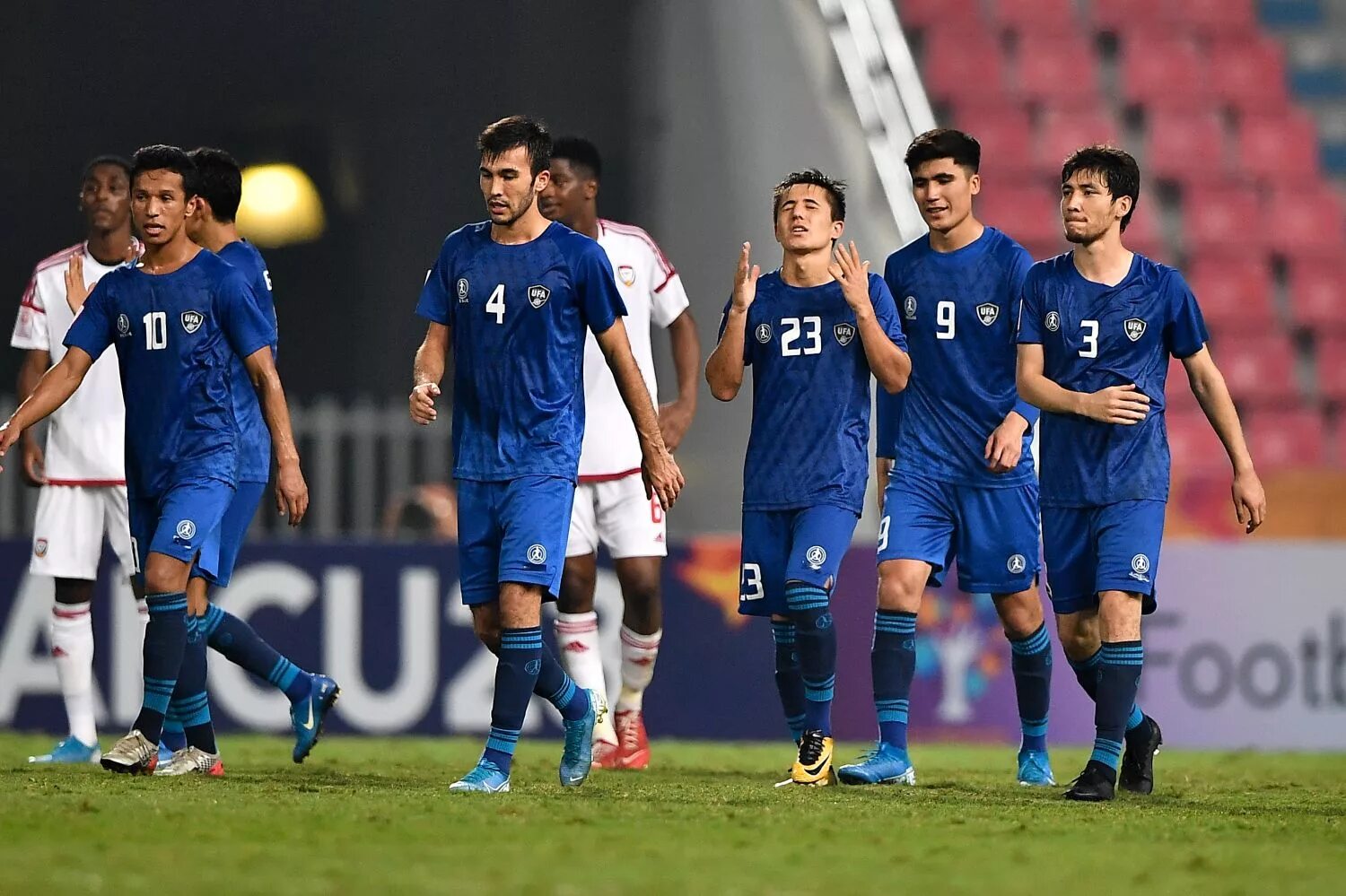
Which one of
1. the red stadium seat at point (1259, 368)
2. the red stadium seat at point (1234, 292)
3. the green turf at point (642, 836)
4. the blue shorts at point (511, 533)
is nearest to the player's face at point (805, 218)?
the blue shorts at point (511, 533)

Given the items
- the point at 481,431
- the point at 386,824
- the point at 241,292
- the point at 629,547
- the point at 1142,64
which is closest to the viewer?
the point at 386,824

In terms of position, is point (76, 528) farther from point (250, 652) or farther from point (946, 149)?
point (946, 149)

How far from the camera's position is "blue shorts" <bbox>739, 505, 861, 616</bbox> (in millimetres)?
6359

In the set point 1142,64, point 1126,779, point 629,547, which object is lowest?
point 1126,779

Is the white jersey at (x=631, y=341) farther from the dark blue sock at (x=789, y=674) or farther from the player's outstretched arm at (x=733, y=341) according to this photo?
the dark blue sock at (x=789, y=674)

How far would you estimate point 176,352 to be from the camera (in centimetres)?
634

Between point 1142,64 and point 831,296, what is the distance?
915cm

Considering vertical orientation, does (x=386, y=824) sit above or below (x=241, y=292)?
below

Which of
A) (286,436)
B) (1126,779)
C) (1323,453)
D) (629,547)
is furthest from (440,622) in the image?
(1323,453)

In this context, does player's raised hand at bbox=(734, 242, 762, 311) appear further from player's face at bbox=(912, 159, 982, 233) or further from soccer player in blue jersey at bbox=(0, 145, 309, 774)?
soccer player in blue jersey at bbox=(0, 145, 309, 774)

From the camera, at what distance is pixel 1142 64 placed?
49.0 ft

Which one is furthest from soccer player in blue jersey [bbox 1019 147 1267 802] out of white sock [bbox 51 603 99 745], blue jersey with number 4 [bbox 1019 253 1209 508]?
white sock [bbox 51 603 99 745]

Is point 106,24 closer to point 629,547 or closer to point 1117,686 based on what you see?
point 629,547

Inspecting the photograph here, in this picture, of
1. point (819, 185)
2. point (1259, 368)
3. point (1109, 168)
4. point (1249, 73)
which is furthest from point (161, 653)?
point (1249, 73)
